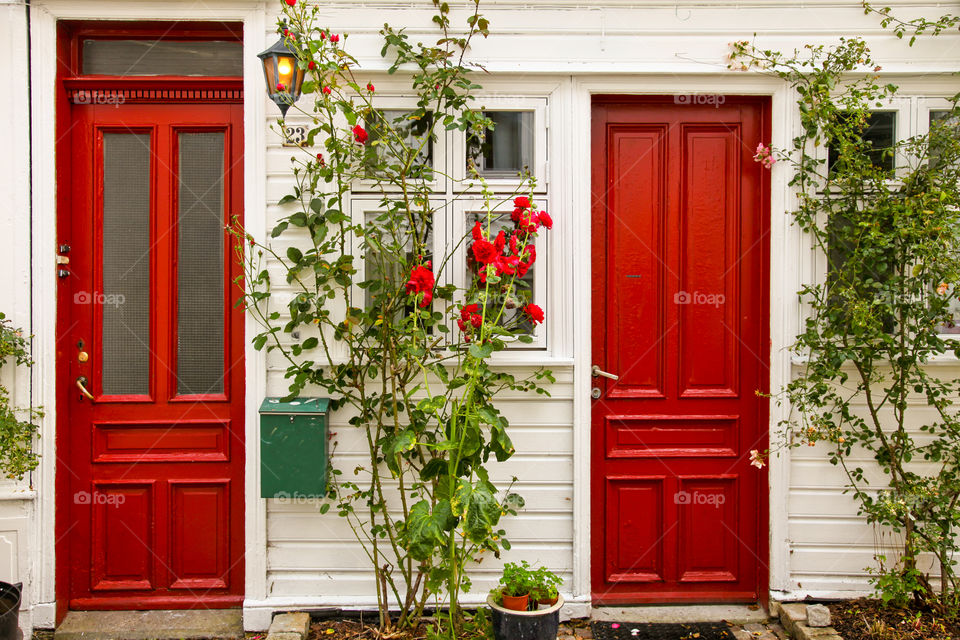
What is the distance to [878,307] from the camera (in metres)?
3.81

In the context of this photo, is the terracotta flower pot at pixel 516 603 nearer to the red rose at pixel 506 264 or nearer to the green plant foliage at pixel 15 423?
the red rose at pixel 506 264

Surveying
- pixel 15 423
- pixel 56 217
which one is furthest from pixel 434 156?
pixel 15 423

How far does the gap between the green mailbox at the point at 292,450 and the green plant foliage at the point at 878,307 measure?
102 inches

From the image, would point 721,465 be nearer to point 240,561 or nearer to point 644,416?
point 644,416

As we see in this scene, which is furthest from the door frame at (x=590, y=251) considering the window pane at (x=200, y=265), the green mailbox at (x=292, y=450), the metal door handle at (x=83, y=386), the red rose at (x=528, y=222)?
the metal door handle at (x=83, y=386)

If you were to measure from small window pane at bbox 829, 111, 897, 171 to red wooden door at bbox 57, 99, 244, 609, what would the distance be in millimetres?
3569

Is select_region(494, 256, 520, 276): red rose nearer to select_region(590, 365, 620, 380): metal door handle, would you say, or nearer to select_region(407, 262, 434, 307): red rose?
select_region(407, 262, 434, 307): red rose

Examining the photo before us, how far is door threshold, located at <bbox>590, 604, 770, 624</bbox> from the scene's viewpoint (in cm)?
400

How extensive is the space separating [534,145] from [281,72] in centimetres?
139

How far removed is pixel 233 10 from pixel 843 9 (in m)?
3.37

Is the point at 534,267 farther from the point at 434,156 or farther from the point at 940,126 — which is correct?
the point at 940,126

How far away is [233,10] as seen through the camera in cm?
388

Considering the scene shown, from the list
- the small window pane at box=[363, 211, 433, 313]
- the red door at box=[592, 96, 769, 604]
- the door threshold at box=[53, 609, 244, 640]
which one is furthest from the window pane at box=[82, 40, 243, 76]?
the door threshold at box=[53, 609, 244, 640]

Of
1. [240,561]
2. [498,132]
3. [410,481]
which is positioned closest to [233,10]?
[498,132]
